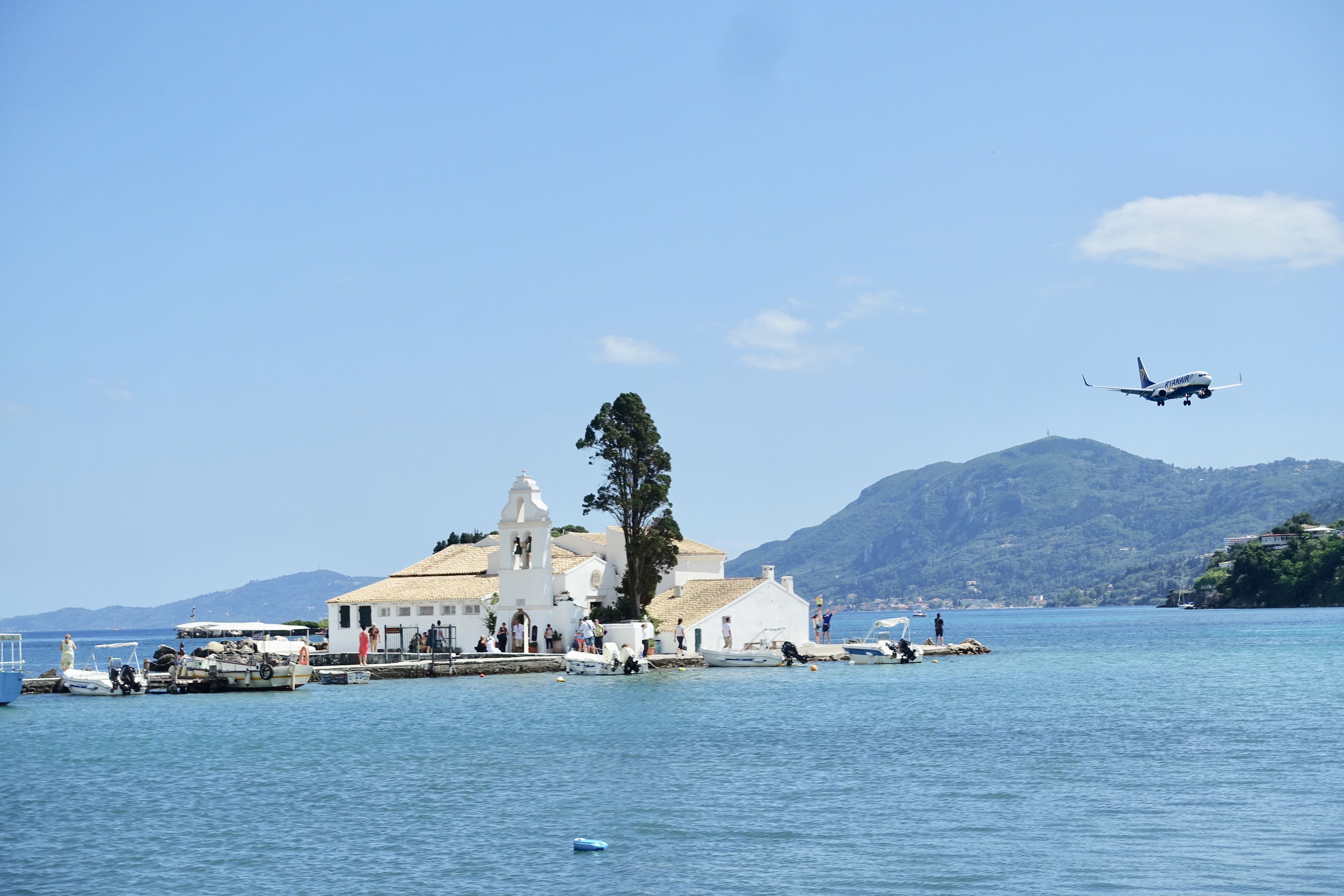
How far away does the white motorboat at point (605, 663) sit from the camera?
168 feet

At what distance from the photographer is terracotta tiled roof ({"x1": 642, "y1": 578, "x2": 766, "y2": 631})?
5650cm

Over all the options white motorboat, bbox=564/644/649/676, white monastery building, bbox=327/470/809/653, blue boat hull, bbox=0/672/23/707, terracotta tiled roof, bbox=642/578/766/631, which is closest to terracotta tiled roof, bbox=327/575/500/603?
white monastery building, bbox=327/470/809/653

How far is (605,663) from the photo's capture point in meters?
51.5

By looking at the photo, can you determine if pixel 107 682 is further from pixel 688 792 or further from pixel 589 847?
pixel 589 847

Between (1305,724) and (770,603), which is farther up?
(770,603)

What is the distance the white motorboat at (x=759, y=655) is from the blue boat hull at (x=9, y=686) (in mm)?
25919

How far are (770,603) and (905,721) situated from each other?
23572 millimetres

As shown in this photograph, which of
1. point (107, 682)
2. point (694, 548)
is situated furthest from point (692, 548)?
point (107, 682)

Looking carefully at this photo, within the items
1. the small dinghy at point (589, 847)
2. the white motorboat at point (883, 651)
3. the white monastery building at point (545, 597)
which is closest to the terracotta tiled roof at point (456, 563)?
the white monastery building at point (545, 597)

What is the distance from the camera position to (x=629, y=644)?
5338 cm

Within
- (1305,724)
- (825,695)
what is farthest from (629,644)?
(1305,724)

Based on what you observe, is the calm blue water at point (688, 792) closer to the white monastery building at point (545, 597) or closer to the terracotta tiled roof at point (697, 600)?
the white monastery building at point (545, 597)

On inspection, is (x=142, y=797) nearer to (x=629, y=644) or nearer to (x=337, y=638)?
(x=629, y=644)

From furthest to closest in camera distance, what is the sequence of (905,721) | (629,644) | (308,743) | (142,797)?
(629,644) → (905,721) → (308,743) → (142,797)
